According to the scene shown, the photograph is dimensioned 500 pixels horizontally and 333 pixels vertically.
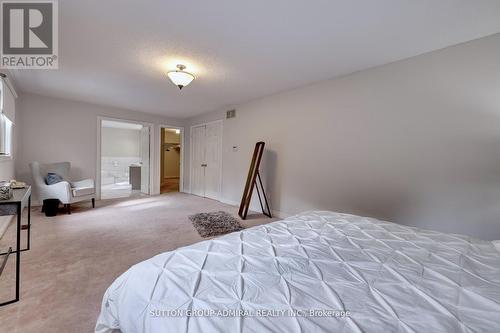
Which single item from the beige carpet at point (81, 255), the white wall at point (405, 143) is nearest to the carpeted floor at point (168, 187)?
the beige carpet at point (81, 255)

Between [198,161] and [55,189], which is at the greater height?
[198,161]

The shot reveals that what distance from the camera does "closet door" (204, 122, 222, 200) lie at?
559cm

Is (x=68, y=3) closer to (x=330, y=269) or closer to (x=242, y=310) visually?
(x=242, y=310)

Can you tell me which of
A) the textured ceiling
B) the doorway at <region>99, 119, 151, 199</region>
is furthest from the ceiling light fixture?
the doorway at <region>99, 119, 151, 199</region>

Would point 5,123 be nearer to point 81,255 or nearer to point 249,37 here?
point 81,255

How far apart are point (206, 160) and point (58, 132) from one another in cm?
328

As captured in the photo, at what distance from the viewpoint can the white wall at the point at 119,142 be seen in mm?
8352

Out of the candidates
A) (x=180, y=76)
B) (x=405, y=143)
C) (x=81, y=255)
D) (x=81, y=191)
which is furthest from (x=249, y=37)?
(x=81, y=191)

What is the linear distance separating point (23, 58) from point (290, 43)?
3.40 meters

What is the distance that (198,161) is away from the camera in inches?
250

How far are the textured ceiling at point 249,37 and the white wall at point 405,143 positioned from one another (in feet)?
0.83

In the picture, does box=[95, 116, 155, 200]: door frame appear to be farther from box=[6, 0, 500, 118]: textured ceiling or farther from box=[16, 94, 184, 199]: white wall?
box=[6, 0, 500, 118]: textured ceiling

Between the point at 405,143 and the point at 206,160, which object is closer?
the point at 405,143

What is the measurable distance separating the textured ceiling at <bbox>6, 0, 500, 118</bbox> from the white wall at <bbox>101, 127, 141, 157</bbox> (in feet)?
16.8
